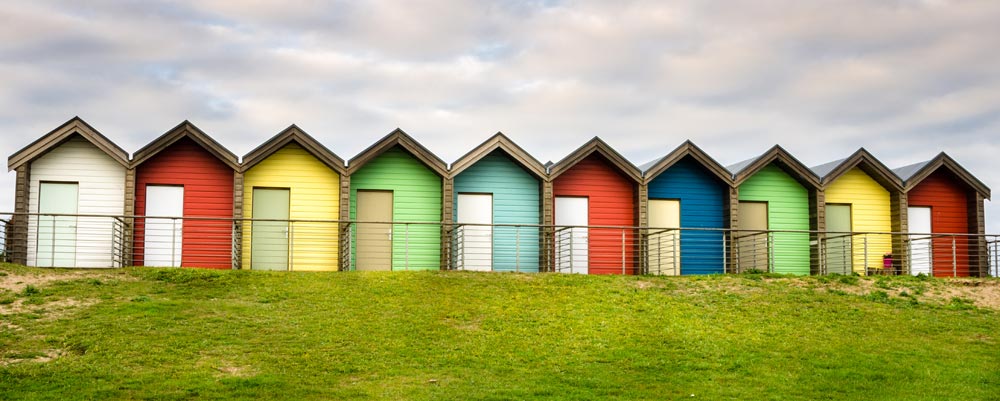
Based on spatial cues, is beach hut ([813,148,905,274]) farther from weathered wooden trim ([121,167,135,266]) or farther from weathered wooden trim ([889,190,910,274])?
weathered wooden trim ([121,167,135,266])

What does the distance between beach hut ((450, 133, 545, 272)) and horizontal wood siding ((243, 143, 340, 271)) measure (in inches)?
139

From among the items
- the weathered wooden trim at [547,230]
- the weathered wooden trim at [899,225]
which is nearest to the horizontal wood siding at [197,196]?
the weathered wooden trim at [547,230]

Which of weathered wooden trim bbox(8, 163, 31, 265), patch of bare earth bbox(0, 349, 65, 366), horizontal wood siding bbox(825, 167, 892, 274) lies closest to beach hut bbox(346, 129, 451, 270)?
weathered wooden trim bbox(8, 163, 31, 265)

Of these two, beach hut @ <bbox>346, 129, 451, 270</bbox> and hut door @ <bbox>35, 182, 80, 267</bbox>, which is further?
beach hut @ <bbox>346, 129, 451, 270</bbox>

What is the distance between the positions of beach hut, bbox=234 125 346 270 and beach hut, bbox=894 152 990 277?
1820cm

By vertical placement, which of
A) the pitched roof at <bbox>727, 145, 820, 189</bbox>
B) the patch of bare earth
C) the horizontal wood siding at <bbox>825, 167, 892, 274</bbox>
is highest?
the pitched roof at <bbox>727, 145, 820, 189</bbox>

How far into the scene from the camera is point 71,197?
2819 cm

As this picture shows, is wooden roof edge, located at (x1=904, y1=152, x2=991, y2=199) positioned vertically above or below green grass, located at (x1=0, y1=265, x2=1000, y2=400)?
above

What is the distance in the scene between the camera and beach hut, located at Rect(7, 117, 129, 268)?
27.4 meters

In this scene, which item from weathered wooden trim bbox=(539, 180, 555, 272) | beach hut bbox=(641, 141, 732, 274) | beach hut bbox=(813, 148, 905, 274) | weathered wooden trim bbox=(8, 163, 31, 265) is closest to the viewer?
weathered wooden trim bbox=(8, 163, 31, 265)

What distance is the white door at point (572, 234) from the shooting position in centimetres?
2997

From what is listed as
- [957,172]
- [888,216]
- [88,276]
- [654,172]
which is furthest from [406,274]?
[957,172]

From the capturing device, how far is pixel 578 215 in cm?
3106

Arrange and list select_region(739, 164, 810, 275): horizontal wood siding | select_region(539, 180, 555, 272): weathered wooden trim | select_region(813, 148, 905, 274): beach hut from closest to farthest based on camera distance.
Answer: select_region(539, 180, 555, 272): weathered wooden trim < select_region(739, 164, 810, 275): horizontal wood siding < select_region(813, 148, 905, 274): beach hut
